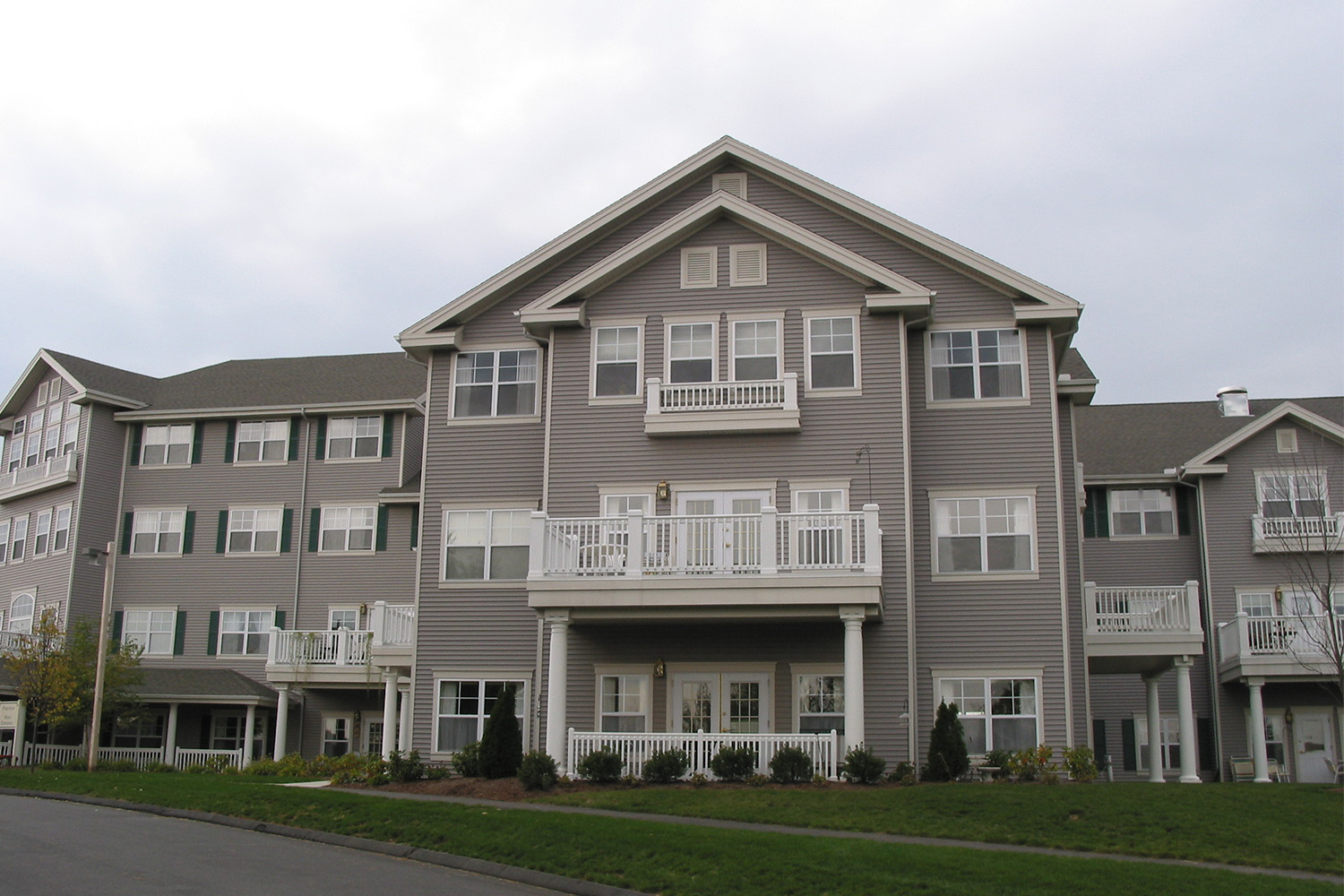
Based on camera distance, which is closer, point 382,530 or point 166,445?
point 382,530

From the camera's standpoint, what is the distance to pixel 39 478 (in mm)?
37625

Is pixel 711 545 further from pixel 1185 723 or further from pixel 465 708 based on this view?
pixel 1185 723

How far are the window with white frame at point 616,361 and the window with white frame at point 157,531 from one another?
17228mm

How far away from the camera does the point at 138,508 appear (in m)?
37.0

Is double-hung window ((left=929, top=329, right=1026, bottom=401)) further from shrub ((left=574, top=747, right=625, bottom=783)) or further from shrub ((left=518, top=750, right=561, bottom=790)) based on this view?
shrub ((left=518, top=750, right=561, bottom=790))

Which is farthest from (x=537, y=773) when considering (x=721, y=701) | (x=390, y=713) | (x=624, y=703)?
(x=390, y=713)

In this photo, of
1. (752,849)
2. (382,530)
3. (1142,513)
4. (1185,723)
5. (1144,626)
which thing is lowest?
(752,849)

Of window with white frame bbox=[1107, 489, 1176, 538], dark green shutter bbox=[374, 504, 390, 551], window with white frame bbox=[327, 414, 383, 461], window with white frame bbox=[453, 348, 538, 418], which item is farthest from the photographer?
window with white frame bbox=[327, 414, 383, 461]

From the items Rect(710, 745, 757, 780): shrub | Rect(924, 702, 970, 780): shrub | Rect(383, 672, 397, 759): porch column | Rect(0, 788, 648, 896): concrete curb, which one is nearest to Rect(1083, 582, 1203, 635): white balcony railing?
Rect(924, 702, 970, 780): shrub

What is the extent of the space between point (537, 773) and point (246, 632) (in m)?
17.9

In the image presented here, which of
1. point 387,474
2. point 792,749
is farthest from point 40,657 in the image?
point 792,749

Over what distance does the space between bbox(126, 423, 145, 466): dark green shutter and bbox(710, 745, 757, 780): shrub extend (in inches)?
929

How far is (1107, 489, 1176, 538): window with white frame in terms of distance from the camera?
3369 cm

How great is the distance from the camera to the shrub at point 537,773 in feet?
67.6
